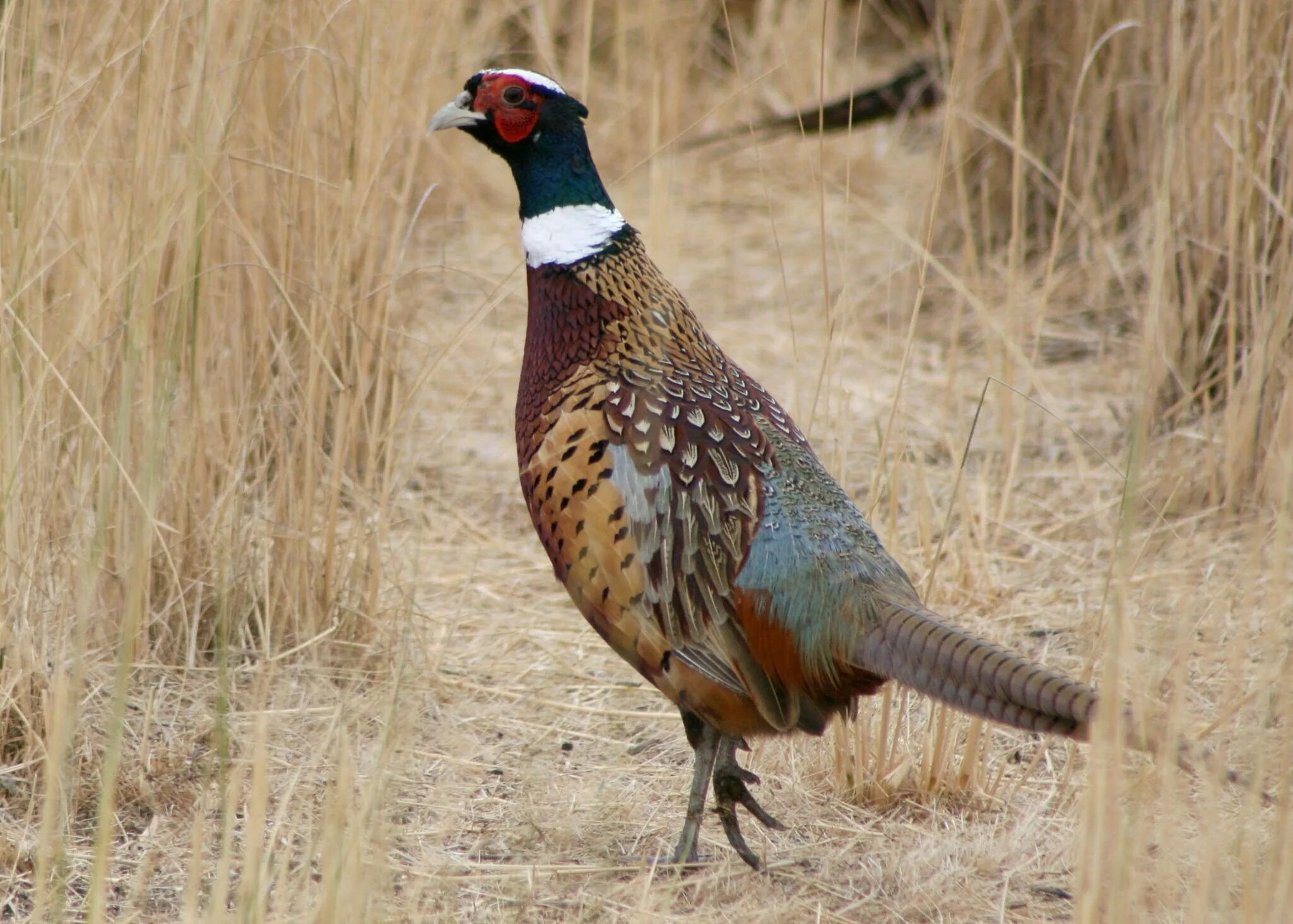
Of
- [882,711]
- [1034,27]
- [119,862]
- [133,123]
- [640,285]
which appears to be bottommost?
[119,862]

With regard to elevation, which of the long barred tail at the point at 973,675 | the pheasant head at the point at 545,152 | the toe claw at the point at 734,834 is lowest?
the toe claw at the point at 734,834

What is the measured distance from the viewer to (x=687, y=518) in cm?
267

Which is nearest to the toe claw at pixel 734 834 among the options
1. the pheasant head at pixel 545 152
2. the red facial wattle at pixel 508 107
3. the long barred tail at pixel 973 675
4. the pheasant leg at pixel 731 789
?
the pheasant leg at pixel 731 789

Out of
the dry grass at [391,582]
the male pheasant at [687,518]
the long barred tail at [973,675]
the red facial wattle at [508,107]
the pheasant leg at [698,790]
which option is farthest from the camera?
the red facial wattle at [508,107]

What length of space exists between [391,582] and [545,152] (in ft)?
4.21

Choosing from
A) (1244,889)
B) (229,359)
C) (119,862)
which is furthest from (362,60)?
(1244,889)

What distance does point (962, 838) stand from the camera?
2836 mm

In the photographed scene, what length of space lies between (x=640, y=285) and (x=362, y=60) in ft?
3.02

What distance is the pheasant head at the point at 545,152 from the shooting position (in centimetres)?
293

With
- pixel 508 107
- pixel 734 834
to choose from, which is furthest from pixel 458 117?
pixel 734 834

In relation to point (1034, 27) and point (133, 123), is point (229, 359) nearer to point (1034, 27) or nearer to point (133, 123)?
point (133, 123)

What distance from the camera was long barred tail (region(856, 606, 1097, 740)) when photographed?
2164mm

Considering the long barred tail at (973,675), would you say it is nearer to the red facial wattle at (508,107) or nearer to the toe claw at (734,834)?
the toe claw at (734,834)

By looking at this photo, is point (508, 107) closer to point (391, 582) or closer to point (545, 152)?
point (545, 152)
